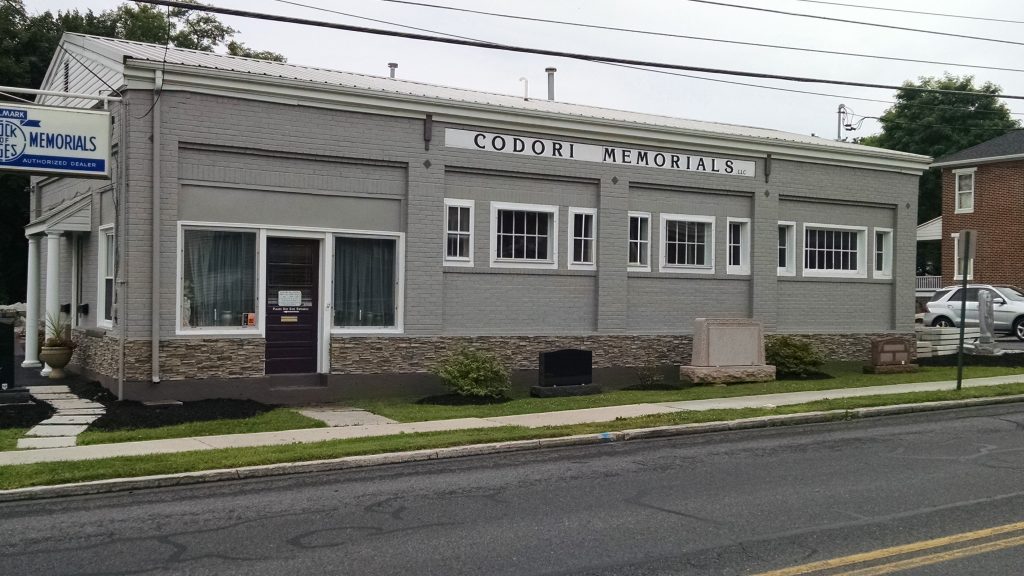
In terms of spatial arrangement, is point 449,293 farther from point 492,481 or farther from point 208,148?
point 492,481

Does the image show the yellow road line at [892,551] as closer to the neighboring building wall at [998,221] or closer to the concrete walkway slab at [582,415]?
the concrete walkway slab at [582,415]

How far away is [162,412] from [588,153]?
937cm

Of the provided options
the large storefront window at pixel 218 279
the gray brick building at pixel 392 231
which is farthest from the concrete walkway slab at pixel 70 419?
the large storefront window at pixel 218 279

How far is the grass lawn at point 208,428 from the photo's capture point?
1211 centimetres

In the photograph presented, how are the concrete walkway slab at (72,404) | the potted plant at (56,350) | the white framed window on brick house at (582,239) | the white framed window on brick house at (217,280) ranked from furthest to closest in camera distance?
the white framed window on brick house at (582,239), the potted plant at (56,350), the white framed window on brick house at (217,280), the concrete walkway slab at (72,404)

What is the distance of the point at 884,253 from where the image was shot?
76.4 feet

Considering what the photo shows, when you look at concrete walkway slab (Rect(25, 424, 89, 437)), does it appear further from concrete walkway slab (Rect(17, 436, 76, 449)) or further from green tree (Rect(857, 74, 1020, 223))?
green tree (Rect(857, 74, 1020, 223))

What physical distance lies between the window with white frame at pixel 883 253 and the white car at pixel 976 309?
7.26m

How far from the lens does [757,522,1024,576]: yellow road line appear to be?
21.0ft

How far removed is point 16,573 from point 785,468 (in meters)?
7.36

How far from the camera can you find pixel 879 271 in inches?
910

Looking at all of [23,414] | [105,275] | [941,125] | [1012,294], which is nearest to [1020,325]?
[1012,294]

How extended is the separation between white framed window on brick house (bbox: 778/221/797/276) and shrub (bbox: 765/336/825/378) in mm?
2169

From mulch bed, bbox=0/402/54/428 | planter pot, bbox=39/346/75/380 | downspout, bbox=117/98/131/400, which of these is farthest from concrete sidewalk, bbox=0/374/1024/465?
planter pot, bbox=39/346/75/380
